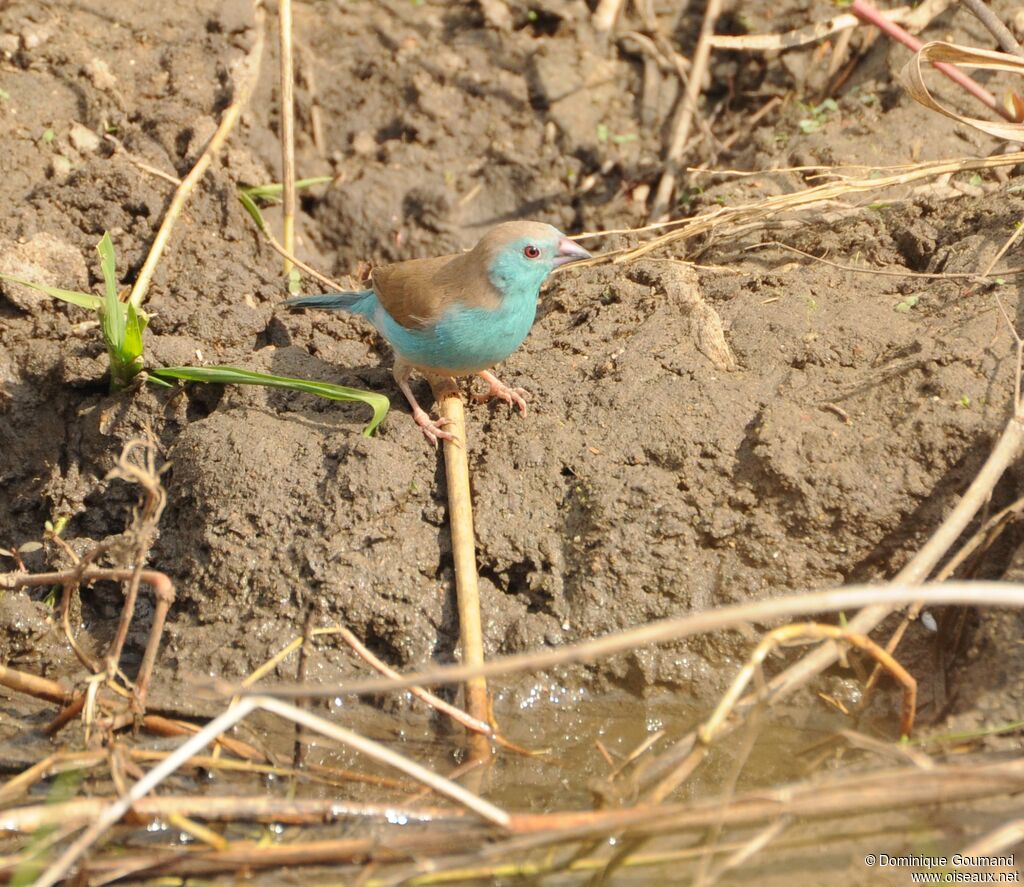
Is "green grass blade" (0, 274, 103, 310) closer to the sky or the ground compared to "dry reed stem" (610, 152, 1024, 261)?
closer to the ground

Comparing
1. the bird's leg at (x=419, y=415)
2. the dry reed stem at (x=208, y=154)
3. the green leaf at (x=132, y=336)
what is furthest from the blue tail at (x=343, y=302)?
the green leaf at (x=132, y=336)

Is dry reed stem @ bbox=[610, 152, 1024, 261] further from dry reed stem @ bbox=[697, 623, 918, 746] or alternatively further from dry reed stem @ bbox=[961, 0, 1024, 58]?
dry reed stem @ bbox=[697, 623, 918, 746]

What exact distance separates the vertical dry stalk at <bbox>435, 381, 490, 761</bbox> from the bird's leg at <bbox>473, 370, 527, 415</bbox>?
110 millimetres

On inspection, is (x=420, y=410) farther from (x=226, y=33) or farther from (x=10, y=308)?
(x=226, y=33)

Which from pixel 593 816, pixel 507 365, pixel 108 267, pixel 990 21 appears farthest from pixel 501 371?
pixel 990 21

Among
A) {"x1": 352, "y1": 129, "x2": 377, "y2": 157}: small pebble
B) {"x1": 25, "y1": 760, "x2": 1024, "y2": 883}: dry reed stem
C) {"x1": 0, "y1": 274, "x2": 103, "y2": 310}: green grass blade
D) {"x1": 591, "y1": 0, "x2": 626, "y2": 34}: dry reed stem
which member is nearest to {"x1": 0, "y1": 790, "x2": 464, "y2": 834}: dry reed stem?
{"x1": 25, "y1": 760, "x2": 1024, "y2": 883}: dry reed stem

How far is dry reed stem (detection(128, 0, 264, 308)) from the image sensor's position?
190 inches

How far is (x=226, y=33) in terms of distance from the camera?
223 inches

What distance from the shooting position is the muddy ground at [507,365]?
376 centimetres

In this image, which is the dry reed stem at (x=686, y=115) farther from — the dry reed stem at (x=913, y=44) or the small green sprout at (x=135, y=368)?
the small green sprout at (x=135, y=368)

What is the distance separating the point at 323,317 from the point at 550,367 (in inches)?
43.9

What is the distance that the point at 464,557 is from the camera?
378cm

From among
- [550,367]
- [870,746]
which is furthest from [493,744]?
[550,367]

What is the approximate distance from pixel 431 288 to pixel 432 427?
584 mm
